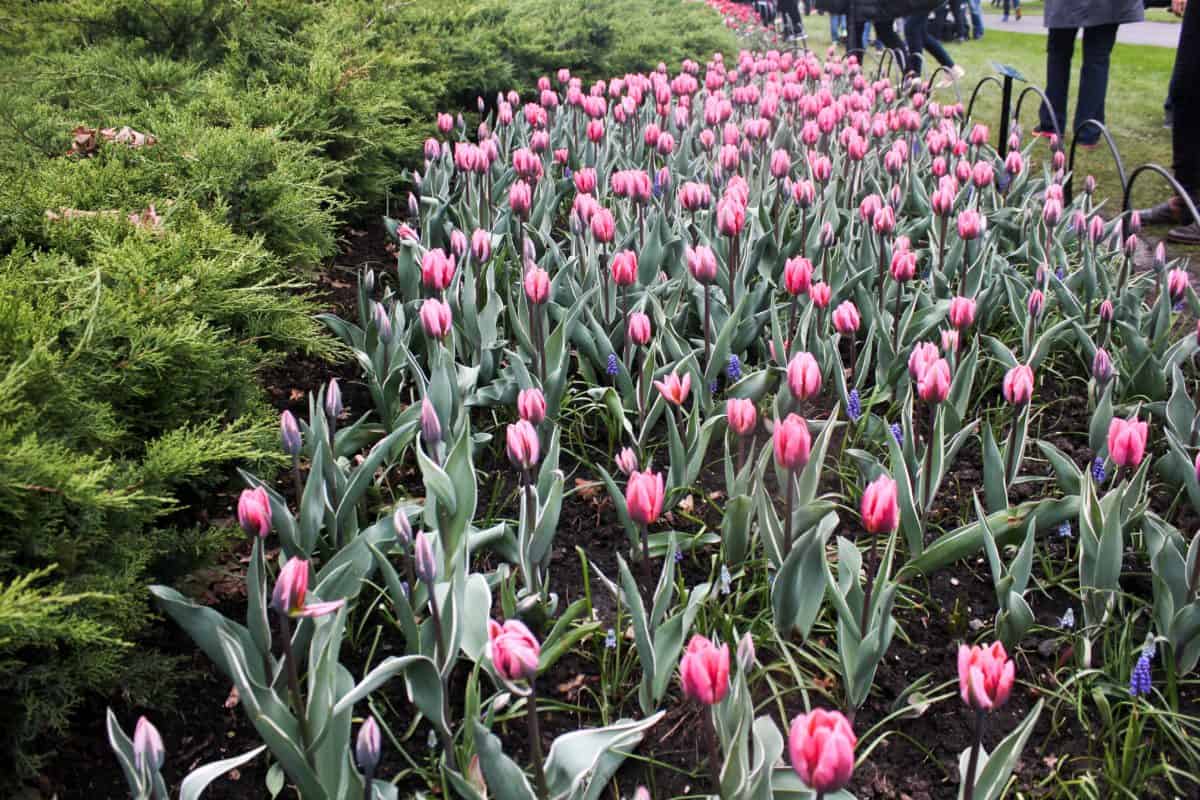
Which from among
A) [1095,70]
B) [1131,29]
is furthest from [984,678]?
[1131,29]

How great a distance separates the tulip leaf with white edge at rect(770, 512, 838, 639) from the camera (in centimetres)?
192

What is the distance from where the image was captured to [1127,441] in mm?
1894

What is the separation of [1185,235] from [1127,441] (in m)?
3.13

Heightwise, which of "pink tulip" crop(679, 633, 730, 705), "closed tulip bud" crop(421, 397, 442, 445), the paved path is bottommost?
the paved path

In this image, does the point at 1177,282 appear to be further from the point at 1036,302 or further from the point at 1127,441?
the point at 1127,441

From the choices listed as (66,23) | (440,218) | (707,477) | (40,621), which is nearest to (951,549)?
(707,477)

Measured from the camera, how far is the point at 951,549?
7.06 feet

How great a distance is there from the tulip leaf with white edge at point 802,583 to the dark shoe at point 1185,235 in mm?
3256

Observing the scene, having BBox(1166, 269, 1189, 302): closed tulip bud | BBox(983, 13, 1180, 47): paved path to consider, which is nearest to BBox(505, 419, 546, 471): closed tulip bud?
BBox(1166, 269, 1189, 302): closed tulip bud

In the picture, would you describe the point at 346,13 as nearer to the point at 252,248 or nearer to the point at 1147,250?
the point at 252,248

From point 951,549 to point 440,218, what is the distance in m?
2.35

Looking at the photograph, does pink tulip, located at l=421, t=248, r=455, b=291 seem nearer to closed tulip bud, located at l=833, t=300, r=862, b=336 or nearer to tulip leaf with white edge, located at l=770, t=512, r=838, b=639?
closed tulip bud, located at l=833, t=300, r=862, b=336

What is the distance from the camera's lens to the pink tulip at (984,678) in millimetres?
1322

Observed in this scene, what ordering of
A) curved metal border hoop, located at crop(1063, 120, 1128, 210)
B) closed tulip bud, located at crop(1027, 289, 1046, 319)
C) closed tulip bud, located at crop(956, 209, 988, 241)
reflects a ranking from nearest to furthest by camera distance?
closed tulip bud, located at crop(1027, 289, 1046, 319) → closed tulip bud, located at crop(956, 209, 988, 241) → curved metal border hoop, located at crop(1063, 120, 1128, 210)
